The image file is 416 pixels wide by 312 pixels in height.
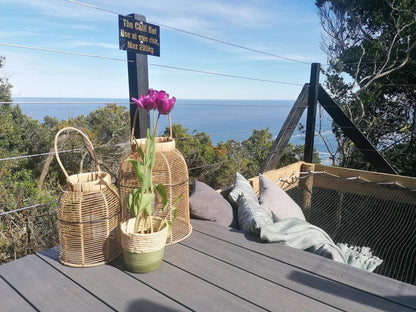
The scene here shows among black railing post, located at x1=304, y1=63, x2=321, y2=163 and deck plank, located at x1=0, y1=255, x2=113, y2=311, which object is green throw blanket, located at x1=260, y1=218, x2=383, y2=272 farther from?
black railing post, located at x1=304, y1=63, x2=321, y2=163

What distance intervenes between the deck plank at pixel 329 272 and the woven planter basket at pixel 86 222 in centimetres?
47

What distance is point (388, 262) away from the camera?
2.18 m

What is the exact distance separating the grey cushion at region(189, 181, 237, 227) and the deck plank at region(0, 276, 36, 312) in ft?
2.69

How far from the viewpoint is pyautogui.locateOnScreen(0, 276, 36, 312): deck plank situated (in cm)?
86

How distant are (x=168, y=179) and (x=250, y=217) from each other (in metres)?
0.45

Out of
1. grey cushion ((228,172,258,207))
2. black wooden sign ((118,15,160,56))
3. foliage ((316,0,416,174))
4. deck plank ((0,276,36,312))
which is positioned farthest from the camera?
foliage ((316,0,416,174))

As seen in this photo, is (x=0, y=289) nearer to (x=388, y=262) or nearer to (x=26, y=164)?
(x=388, y=262)

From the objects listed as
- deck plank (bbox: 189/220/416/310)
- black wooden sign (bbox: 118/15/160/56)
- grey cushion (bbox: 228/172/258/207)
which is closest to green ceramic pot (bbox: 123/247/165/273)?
deck plank (bbox: 189/220/416/310)

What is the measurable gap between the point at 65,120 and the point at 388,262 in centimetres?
565

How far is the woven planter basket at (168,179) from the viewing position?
1293 millimetres

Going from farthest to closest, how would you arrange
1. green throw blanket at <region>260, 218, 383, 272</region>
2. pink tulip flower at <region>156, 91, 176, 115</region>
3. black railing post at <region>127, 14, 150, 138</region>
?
1. black railing post at <region>127, 14, 150, 138</region>
2. green throw blanket at <region>260, 218, 383, 272</region>
3. pink tulip flower at <region>156, 91, 176, 115</region>

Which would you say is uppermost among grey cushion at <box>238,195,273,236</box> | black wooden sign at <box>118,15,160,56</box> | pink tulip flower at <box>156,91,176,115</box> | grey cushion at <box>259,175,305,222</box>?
black wooden sign at <box>118,15,160,56</box>

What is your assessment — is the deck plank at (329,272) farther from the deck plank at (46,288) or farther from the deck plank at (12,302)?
the deck plank at (12,302)

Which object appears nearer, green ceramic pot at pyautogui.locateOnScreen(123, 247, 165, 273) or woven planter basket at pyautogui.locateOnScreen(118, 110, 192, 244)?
green ceramic pot at pyautogui.locateOnScreen(123, 247, 165, 273)
